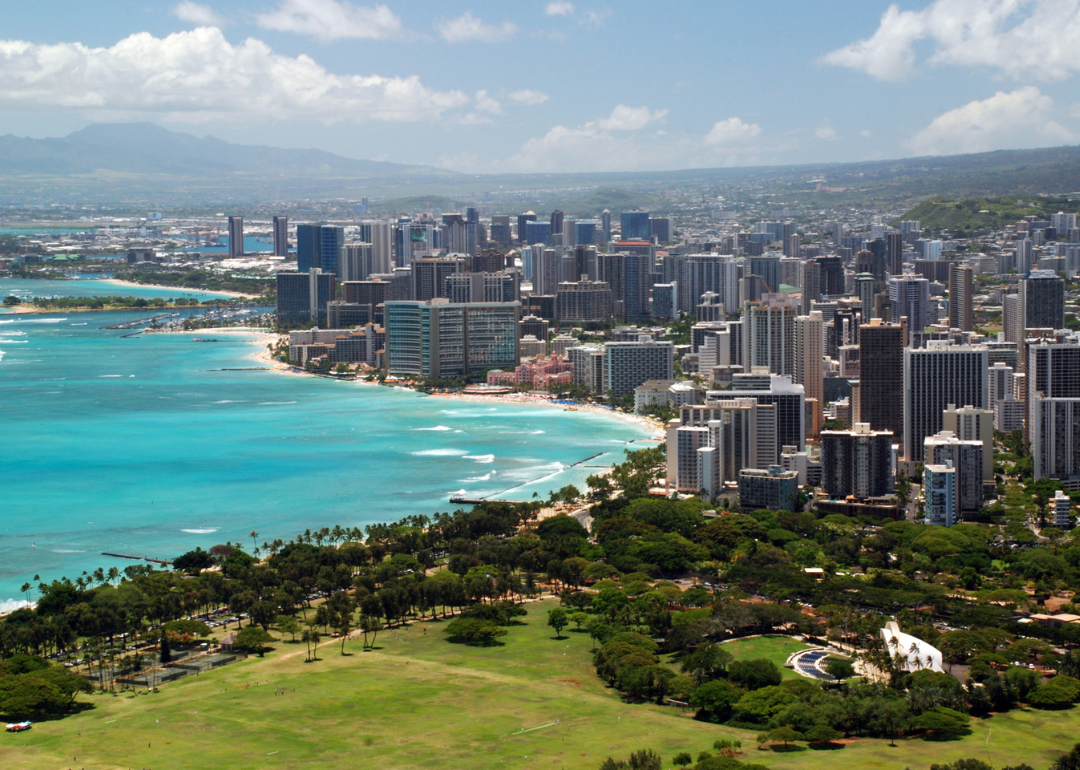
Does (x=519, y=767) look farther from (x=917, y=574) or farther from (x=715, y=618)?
(x=917, y=574)

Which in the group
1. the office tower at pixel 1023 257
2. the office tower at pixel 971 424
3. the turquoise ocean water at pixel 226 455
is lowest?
the turquoise ocean water at pixel 226 455

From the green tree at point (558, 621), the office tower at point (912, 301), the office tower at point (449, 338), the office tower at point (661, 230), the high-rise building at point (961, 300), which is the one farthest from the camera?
the office tower at point (661, 230)

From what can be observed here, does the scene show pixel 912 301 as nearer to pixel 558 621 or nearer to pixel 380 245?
pixel 380 245

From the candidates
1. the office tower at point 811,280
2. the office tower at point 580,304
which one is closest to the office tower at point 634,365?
the office tower at point 580,304

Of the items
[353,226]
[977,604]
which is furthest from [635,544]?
[353,226]

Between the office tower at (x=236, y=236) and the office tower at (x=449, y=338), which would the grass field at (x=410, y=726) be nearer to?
the office tower at (x=449, y=338)

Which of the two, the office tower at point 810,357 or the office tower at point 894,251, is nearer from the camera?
the office tower at point 810,357
